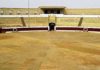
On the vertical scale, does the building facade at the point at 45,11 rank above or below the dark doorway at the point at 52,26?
above

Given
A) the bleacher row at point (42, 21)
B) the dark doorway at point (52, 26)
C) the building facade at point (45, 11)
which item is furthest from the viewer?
the building facade at point (45, 11)

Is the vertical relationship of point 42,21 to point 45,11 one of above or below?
below

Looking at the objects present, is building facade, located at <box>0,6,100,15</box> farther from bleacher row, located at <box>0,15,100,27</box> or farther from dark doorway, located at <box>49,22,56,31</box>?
dark doorway, located at <box>49,22,56,31</box>

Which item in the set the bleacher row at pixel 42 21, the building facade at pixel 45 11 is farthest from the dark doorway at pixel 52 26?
the building facade at pixel 45 11

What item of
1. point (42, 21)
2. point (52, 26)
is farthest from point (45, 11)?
point (52, 26)

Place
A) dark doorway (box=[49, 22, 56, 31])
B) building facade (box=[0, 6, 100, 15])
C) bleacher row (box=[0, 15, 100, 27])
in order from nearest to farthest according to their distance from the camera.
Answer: dark doorway (box=[49, 22, 56, 31])
bleacher row (box=[0, 15, 100, 27])
building facade (box=[0, 6, 100, 15])

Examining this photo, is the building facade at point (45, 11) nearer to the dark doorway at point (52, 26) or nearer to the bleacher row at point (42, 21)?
the bleacher row at point (42, 21)

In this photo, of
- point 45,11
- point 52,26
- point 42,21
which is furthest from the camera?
point 45,11

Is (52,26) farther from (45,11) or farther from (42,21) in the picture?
(45,11)

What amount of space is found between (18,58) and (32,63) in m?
1.78

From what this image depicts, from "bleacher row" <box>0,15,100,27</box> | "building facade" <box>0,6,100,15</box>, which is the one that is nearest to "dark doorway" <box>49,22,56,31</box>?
"bleacher row" <box>0,15,100,27</box>

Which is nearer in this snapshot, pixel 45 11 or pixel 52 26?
pixel 52 26

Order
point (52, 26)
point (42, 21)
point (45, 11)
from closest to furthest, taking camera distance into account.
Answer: point (52, 26)
point (42, 21)
point (45, 11)

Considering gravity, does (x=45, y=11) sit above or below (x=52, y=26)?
above
